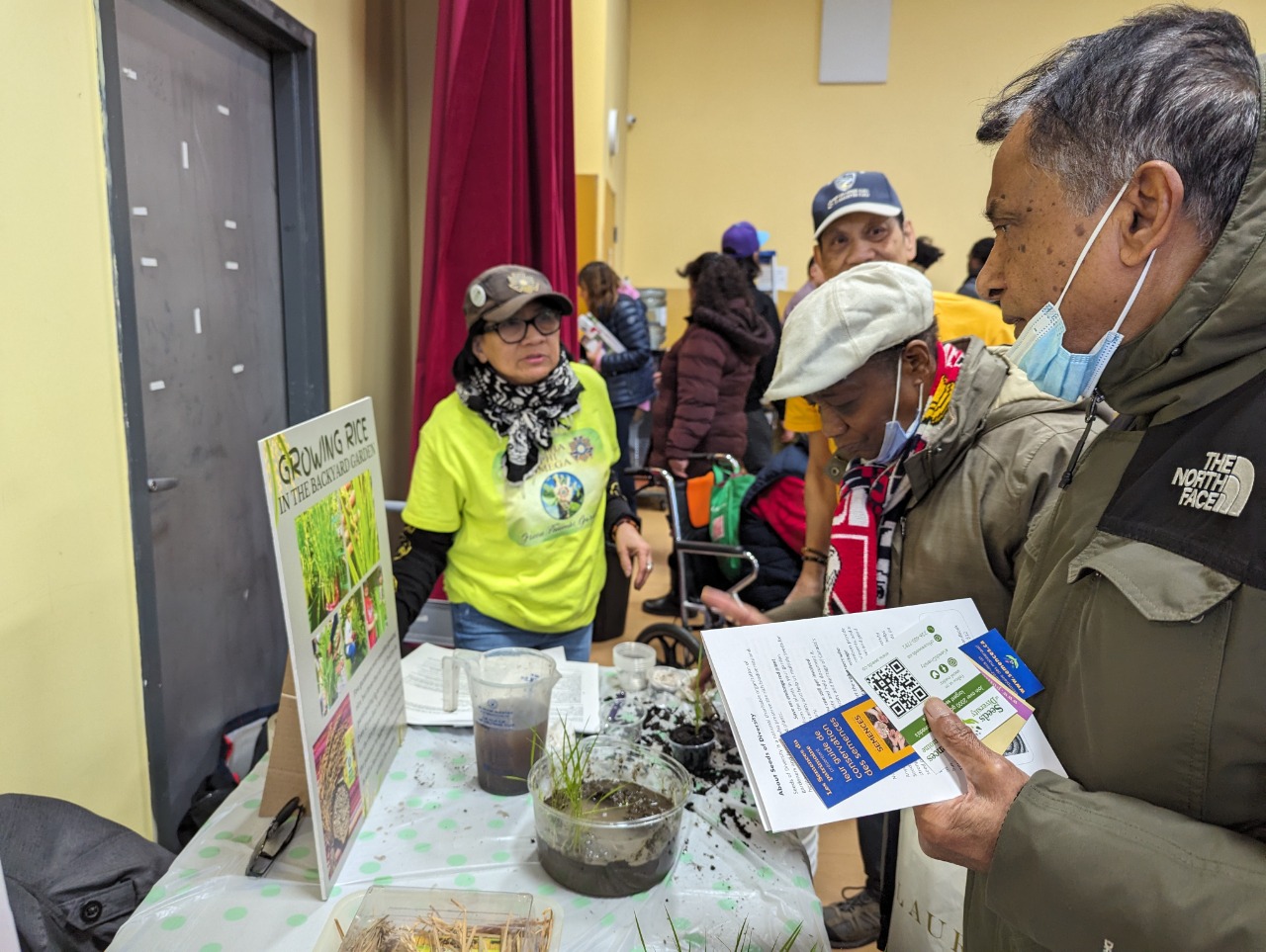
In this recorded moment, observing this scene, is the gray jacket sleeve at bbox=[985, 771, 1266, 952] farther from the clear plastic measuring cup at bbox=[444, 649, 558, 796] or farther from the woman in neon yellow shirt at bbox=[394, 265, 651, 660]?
the woman in neon yellow shirt at bbox=[394, 265, 651, 660]

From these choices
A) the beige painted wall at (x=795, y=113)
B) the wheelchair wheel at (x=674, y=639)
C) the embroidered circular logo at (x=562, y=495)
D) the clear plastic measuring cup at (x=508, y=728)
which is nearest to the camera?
the clear plastic measuring cup at (x=508, y=728)

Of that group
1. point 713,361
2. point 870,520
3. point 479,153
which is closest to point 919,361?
point 870,520

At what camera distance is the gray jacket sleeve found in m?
0.61

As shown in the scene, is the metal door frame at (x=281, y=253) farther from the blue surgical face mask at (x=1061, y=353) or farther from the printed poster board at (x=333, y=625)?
the blue surgical face mask at (x=1061, y=353)

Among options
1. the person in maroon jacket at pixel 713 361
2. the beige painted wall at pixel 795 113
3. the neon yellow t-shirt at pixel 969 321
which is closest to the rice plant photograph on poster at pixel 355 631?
the neon yellow t-shirt at pixel 969 321

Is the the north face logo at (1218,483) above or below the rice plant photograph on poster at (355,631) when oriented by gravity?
above

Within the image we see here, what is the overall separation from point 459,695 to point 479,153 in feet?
5.61

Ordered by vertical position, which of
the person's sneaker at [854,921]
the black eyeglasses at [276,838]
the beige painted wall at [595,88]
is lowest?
the person's sneaker at [854,921]

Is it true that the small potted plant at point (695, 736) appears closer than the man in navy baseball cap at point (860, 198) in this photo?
Yes

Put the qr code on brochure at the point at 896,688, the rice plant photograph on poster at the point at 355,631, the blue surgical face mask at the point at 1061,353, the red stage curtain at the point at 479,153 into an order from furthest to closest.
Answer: the red stage curtain at the point at 479,153
the rice plant photograph on poster at the point at 355,631
the qr code on brochure at the point at 896,688
the blue surgical face mask at the point at 1061,353

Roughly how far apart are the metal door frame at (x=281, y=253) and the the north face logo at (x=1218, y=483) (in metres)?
1.63

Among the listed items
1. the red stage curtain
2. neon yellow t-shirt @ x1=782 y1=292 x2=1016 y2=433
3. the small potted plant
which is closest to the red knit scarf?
the small potted plant

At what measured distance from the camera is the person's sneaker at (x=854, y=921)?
6.14 ft

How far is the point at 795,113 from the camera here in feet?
22.2
